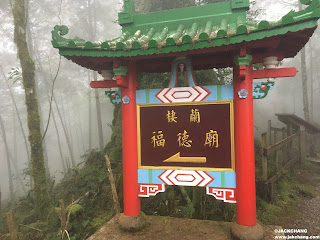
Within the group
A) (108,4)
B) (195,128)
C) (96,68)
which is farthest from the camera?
(108,4)

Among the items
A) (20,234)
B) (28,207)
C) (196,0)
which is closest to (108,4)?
(196,0)

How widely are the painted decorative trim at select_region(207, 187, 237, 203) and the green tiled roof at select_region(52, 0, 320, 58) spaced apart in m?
2.21

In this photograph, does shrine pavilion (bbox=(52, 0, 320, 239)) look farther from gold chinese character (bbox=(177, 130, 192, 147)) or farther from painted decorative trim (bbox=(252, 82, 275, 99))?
gold chinese character (bbox=(177, 130, 192, 147))

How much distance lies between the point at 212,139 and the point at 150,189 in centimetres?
140

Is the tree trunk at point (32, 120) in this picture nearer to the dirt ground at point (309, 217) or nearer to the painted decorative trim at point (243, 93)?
the painted decorative trim at point (243, 93)

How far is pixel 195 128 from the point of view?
3.64 m

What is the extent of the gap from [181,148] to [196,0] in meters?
8.30

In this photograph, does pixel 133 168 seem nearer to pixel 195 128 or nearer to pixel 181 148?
pixel 181 148

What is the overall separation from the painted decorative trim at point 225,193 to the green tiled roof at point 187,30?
7.24 ft

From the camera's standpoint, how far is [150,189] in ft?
12.5

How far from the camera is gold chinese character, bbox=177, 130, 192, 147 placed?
3.66 metres

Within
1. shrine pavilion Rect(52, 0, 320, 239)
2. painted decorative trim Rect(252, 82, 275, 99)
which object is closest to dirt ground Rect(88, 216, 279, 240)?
shrine pavilion Rect(52, 0, 320, 239)

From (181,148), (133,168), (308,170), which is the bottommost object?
(308,170)

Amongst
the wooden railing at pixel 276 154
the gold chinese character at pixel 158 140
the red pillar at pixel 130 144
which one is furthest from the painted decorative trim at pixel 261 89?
the wooden railing at pixel 276 154
